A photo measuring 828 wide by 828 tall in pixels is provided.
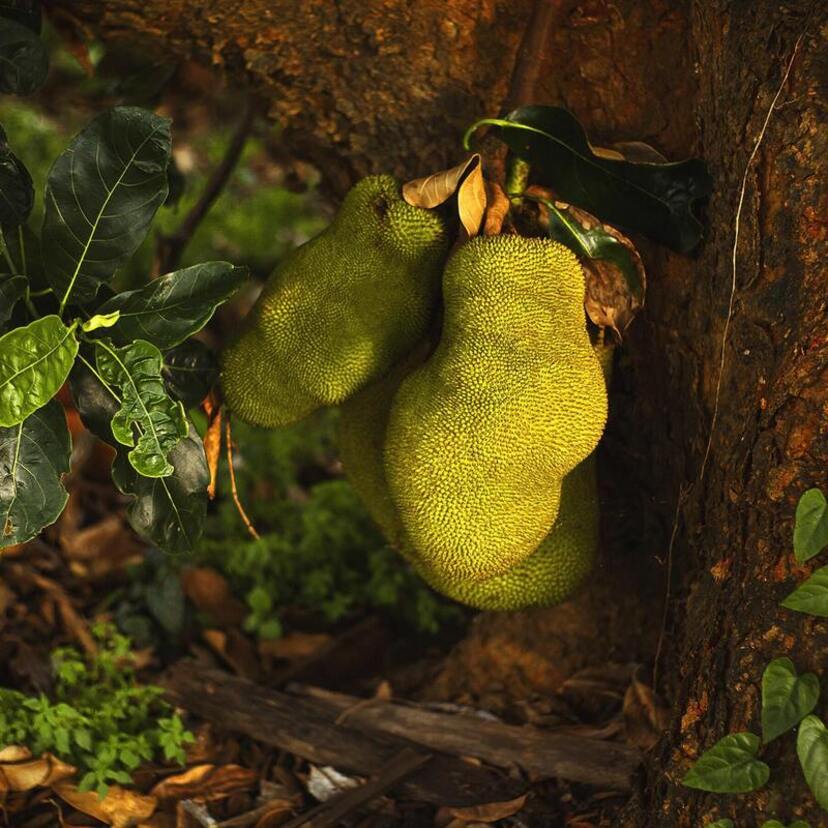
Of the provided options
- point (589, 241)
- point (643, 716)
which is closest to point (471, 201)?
point (589, 241)

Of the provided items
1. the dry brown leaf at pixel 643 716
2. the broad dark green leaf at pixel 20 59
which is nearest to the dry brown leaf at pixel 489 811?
the dry brown leaf at pixel 643 716

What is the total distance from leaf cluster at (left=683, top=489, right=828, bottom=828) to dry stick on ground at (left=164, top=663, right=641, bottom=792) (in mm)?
535

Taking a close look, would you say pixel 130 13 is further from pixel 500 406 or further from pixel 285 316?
pixel 500 406

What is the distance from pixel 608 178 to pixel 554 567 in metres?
0.65

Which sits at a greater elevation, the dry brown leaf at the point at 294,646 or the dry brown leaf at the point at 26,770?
the dry brown leaf at the point at 26,770

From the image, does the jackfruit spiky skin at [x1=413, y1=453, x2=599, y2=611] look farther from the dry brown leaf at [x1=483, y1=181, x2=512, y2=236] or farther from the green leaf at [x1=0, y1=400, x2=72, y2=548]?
the green leaf at [x1=0, y1=400, x2=72, y2=548]

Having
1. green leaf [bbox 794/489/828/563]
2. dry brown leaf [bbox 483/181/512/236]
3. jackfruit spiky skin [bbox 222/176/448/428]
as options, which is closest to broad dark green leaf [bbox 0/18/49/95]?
jackfruit spiky skin [bbox 222/176/448/428]

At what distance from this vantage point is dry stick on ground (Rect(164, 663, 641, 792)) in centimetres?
195

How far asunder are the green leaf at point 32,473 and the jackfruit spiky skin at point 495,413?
19.0 inches

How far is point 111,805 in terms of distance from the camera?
74.2 inches

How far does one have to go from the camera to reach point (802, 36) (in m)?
1.52

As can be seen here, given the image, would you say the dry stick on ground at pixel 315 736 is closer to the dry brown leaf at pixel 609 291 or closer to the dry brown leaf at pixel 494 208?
the dry brown leaf at pixel 609 291

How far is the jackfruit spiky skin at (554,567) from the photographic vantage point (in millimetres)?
1873

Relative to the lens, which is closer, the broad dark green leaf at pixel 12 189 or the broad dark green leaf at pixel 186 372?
the broad dark green leaf at pixel 12 189
